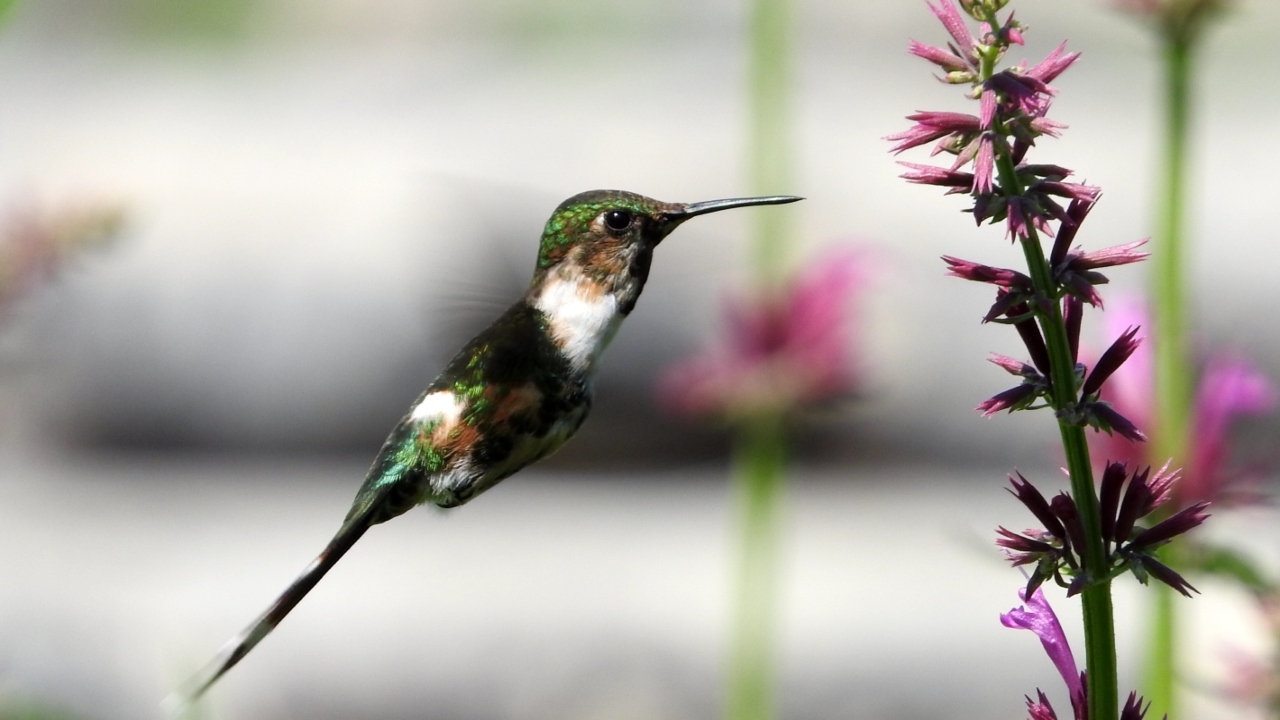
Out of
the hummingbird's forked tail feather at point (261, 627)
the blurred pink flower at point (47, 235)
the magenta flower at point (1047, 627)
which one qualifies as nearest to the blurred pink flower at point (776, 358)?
the blurred pink flower at point (47, 235)

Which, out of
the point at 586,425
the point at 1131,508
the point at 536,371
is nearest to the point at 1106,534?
the point at 1131,508

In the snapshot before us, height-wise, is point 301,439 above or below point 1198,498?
below

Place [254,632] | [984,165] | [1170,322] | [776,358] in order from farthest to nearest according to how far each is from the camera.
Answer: [776,358]
[1170,322]
[254,632]
[984,165]

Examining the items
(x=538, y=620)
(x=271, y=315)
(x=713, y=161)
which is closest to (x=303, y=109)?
(x=271, y=315)

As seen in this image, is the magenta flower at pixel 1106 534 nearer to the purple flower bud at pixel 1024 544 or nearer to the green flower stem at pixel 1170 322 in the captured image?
the purple flower bud at pixel 1024 544

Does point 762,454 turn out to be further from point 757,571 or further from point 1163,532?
point 1163,532

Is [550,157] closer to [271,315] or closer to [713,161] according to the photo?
[713,161]
